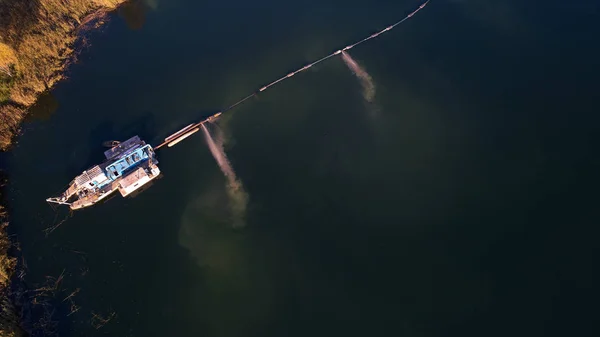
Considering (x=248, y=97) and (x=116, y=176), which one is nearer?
(x=116, y=176)

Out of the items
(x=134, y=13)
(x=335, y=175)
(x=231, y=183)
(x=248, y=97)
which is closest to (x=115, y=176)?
(x=231, y=183)

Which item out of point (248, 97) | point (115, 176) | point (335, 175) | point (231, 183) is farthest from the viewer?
point (248, 97)

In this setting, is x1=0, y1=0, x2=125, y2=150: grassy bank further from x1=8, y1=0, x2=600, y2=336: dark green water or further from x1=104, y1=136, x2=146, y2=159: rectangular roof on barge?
x1=104, y1=136, x2=146, y2=159: rectangular roof on barge

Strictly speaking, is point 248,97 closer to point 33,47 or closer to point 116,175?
point 116,175

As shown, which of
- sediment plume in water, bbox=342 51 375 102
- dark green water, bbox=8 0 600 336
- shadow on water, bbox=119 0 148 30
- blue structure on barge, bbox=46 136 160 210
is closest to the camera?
dark green water, bbox=8 0 600 336

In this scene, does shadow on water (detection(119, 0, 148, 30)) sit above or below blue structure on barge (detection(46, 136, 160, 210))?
above

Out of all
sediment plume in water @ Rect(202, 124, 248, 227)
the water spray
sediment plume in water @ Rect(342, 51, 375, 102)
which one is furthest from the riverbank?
sediment plume in water @ Rect(342, 51, 375, 102)

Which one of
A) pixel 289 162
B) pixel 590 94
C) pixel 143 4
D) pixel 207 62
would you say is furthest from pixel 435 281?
pixel 143 4
